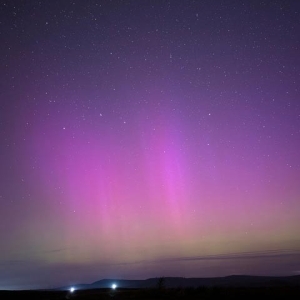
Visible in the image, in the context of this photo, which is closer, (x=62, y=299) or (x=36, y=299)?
(x=62, y=299)

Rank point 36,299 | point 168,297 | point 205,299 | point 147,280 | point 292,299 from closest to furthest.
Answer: point 292,299 → point 205,299 → point 168,297 → point 36,299 → point 147,280

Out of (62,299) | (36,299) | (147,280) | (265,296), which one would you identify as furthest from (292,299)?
(147,280)

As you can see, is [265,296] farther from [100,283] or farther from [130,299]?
[100,283]

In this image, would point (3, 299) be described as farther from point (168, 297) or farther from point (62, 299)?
point (168, 297)

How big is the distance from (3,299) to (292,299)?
18862 mm

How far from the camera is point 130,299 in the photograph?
67.2 ft

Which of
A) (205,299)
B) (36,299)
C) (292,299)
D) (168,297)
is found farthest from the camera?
(36,299)

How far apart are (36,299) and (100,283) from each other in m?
164

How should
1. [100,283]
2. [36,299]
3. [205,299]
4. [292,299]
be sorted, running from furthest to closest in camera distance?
[100,283] → [36,299] → [205,299] → [292,299]

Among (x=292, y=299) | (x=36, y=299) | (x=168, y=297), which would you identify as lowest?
(x=292, y=299)

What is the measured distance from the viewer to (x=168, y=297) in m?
21.5

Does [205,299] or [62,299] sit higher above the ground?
[62,299]

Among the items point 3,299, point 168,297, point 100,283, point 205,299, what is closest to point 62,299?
point 3,299

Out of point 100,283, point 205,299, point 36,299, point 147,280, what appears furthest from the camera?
point 100,283
